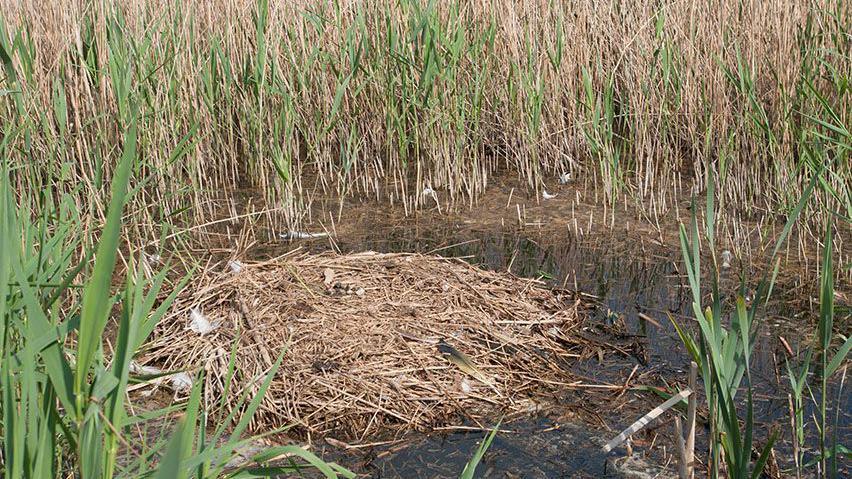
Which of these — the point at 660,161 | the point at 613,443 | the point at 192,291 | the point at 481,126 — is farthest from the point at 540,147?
the point at 613,443

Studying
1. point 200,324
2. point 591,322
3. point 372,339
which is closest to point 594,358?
point 591,322

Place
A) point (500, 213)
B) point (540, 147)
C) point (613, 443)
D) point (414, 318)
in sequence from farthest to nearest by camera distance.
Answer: point (540, 147) < point (500, 213) < point (414, 318) < point (613, 443)

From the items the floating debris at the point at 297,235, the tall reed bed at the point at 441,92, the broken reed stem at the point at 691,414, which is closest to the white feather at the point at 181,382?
the tall reed bed at the point at 441,92

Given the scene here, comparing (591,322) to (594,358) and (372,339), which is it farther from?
(372,339)

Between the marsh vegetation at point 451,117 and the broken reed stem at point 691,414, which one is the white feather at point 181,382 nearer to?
the marsh vegetation at point 451,117

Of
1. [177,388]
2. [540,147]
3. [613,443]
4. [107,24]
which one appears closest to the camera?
[613,443]

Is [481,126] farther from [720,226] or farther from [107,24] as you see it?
[107,24]

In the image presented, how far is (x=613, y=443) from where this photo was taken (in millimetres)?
2150

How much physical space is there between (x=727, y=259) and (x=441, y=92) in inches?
73.2

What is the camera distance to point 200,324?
3.47 meters

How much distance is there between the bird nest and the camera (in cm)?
311

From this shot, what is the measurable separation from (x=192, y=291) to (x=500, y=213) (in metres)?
1.99

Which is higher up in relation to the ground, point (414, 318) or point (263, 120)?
point (263, 120)

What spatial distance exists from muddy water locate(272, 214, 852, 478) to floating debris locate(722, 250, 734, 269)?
7cm
